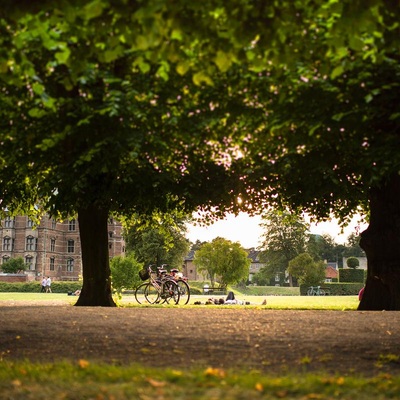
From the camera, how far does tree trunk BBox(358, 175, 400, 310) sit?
16891 mm

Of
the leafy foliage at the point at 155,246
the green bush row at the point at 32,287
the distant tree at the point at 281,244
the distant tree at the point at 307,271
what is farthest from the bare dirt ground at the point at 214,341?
the distant tree at the point at 281,244

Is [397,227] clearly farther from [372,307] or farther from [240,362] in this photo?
[240,362]

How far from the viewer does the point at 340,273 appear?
71.1 m

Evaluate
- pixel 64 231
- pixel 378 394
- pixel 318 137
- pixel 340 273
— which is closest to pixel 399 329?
pixel 318 137

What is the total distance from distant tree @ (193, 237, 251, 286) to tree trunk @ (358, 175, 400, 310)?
34.3 m

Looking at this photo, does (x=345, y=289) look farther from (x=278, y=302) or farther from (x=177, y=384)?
(x=177, y=384)

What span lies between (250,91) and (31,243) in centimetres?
8248

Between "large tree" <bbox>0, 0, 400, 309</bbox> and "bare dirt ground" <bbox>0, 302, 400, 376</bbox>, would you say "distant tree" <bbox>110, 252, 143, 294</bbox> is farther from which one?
"bare dirt ground" <bbox>0, 302, 400, 376</bbox>

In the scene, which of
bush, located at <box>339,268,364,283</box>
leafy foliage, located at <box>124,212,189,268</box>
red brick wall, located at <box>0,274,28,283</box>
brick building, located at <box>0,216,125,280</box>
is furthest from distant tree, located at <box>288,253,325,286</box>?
red brick wall, located at <box>0,274,28,283</box>

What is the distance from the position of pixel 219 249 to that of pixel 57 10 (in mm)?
45822

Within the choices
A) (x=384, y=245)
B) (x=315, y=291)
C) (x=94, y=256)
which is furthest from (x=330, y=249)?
(x=94, y=256)

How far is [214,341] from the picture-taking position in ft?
28.7

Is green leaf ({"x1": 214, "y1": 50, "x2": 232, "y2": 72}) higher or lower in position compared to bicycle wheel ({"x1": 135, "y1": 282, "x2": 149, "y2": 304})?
higher

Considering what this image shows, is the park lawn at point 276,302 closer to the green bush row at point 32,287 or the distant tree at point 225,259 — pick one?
the distant tree at point 225,259
